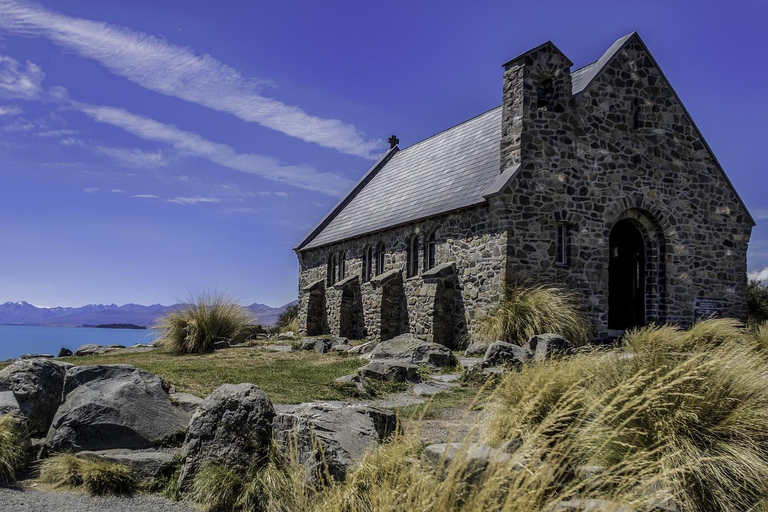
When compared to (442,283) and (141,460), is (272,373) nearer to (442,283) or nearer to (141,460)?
(141,460)

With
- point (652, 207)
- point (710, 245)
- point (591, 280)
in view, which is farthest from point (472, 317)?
point (710, 245)

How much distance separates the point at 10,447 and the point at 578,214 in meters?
15.0

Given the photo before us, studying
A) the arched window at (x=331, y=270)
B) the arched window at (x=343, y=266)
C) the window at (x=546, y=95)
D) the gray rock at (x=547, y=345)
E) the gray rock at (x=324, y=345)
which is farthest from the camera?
the arched window at (x=331, y=270)

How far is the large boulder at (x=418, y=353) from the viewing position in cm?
1277

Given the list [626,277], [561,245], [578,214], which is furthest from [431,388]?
[626,277]

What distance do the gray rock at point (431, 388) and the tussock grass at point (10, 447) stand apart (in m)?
5.85

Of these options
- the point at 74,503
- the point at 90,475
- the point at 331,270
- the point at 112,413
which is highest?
the point at 331,270

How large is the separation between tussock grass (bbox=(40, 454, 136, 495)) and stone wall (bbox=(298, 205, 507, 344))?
463 inches

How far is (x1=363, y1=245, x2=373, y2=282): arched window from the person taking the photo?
77.9 feet

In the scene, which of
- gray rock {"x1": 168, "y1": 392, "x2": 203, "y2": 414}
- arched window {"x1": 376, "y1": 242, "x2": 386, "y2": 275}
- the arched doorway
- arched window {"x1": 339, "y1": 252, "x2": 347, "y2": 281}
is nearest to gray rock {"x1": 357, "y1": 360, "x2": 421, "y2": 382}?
gray rock {"x1": 168, "y1": 392, "x2": 203, "y2": 414}

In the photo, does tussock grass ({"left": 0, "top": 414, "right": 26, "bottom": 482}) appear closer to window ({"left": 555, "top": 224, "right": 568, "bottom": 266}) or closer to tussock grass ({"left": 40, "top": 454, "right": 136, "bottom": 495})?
tussock grass ({"left": 40, "top": 454, "right": 136, "bottom": 495})

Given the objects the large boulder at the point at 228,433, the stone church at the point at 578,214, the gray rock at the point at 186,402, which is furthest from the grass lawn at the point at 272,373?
the stone church at the point at 578,214

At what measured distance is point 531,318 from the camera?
49.0 feet

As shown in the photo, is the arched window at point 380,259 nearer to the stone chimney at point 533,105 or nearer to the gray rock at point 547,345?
the stone chimney at point 533,105
